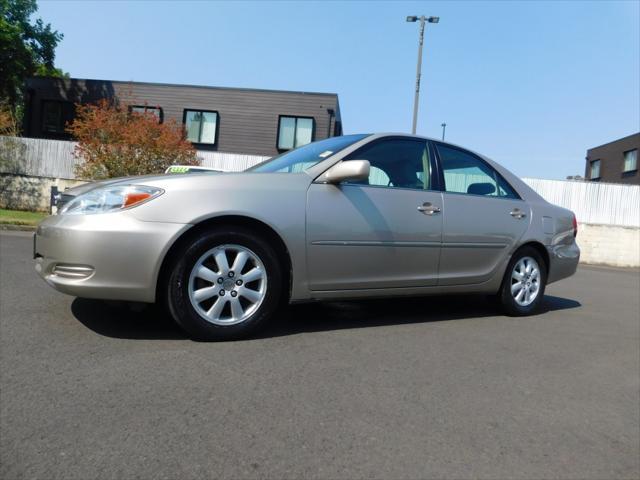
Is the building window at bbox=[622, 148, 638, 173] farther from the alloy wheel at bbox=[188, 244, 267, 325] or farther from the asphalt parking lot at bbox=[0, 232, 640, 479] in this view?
the alloy wheel at bbox=[188, 244, 267, 325]

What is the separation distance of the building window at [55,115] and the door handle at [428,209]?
2608 cm

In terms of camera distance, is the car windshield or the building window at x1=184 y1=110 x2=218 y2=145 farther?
the building window at x1=184 y1=110 x2=218 y2=145

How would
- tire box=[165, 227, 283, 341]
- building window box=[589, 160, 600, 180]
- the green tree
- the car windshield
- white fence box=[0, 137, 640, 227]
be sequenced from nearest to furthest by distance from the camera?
tire box=[165, 227, 283, 341] → the car windshield → white fence box=[0, 137, 640, 227] → the green tree → building window box=[589, 160, 600, 180]

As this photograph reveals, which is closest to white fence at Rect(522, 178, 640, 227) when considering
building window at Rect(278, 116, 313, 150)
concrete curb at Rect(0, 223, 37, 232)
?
building window at Rect(278, 116, 313, 150)

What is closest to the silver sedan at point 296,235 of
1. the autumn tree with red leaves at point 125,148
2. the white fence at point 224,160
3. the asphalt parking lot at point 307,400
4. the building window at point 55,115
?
the asphalt parking lot at point 307,400

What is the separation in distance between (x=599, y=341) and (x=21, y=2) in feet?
121

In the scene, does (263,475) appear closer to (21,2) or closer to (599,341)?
(599,341)

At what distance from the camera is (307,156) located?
4.19 meters

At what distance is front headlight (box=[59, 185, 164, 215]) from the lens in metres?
3.20

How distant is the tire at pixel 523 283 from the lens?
4.89 meters

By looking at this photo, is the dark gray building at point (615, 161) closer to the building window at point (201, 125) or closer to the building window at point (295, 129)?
the building window at point (295, 129)

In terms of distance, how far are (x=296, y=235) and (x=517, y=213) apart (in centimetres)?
245

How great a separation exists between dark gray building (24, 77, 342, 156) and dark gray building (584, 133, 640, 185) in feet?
62.1

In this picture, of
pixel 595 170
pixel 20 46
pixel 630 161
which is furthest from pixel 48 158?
pixel 595 170
